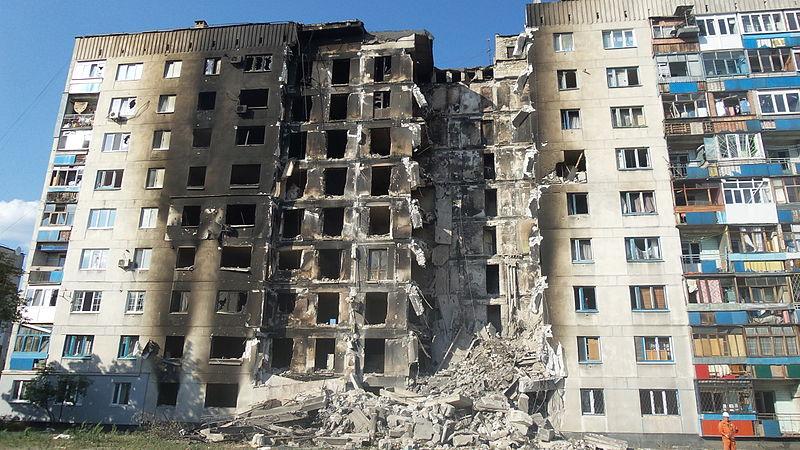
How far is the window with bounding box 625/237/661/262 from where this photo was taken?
38.2 metres

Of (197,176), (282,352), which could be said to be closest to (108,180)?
(197,176)

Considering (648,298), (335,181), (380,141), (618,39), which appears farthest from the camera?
(335,181)

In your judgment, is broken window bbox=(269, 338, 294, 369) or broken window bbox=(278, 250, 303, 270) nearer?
broken window bbox=(269, 338, 294, 369)

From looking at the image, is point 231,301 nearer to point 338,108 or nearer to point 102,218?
point 102,218

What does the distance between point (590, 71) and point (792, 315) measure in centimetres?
2139

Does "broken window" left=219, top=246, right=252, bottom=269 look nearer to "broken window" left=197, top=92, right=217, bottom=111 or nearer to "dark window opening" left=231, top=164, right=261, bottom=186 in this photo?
"dark window opening" left=231, top=164, right=261, bottom=186

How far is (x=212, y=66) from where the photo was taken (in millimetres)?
46938

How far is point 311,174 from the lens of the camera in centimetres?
4328

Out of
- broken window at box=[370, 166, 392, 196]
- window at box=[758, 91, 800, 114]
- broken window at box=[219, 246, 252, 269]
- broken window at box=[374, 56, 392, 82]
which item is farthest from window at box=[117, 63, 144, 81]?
window at box=[758, 91, 800, 114]

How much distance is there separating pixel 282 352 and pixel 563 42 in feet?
105

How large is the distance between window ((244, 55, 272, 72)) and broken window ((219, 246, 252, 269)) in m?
15.0

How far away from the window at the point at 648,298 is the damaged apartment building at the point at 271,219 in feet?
20.8

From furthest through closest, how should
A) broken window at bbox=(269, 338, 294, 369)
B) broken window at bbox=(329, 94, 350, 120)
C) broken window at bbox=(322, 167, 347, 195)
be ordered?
broken window at bbox=(329, 94, 350, 120) < broken window at bbox=(322, 167, 347, 195) < broken window at bbox=(269, 338, 294, 369)

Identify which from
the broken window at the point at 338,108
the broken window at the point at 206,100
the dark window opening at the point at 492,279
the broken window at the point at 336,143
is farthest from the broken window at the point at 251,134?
the dark window opening at the point at 492,279
